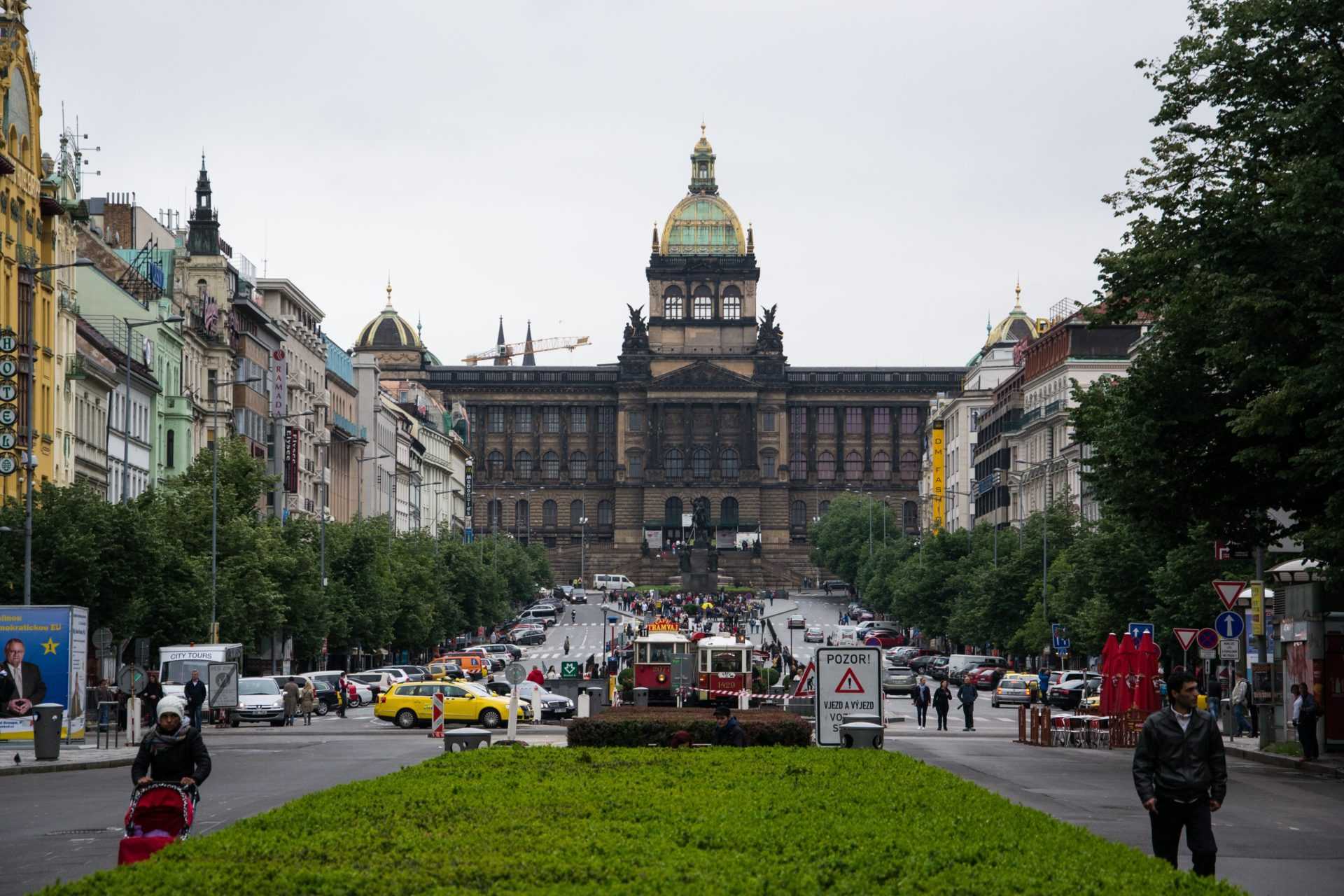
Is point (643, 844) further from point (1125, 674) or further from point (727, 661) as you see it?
point (727, 661)

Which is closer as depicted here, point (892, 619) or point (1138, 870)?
point (1138, 870)

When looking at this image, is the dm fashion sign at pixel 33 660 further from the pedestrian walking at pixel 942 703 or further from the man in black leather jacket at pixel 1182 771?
the man in black leather jacket at pixel 1182 771

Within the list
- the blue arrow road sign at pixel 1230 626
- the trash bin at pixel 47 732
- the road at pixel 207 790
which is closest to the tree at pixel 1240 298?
the blue arrow road sign at pixel 1230 626

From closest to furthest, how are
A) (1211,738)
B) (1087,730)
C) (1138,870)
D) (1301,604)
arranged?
1. (1138,870)
2. (1211,738)
3. (1301,604)
4. (1087,730)

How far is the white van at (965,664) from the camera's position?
321 ft

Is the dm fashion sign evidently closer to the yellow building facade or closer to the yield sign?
the yellow building facade

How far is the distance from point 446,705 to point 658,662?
6890mm

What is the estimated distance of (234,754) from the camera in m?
46.8

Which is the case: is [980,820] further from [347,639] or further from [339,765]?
[347,639]

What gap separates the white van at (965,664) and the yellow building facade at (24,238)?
134ft

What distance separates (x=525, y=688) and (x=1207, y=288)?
32.2m

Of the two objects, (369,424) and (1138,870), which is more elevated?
(369,424)

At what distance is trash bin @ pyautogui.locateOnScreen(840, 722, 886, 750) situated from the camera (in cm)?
3303

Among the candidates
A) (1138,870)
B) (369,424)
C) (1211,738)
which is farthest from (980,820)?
(369,424)
